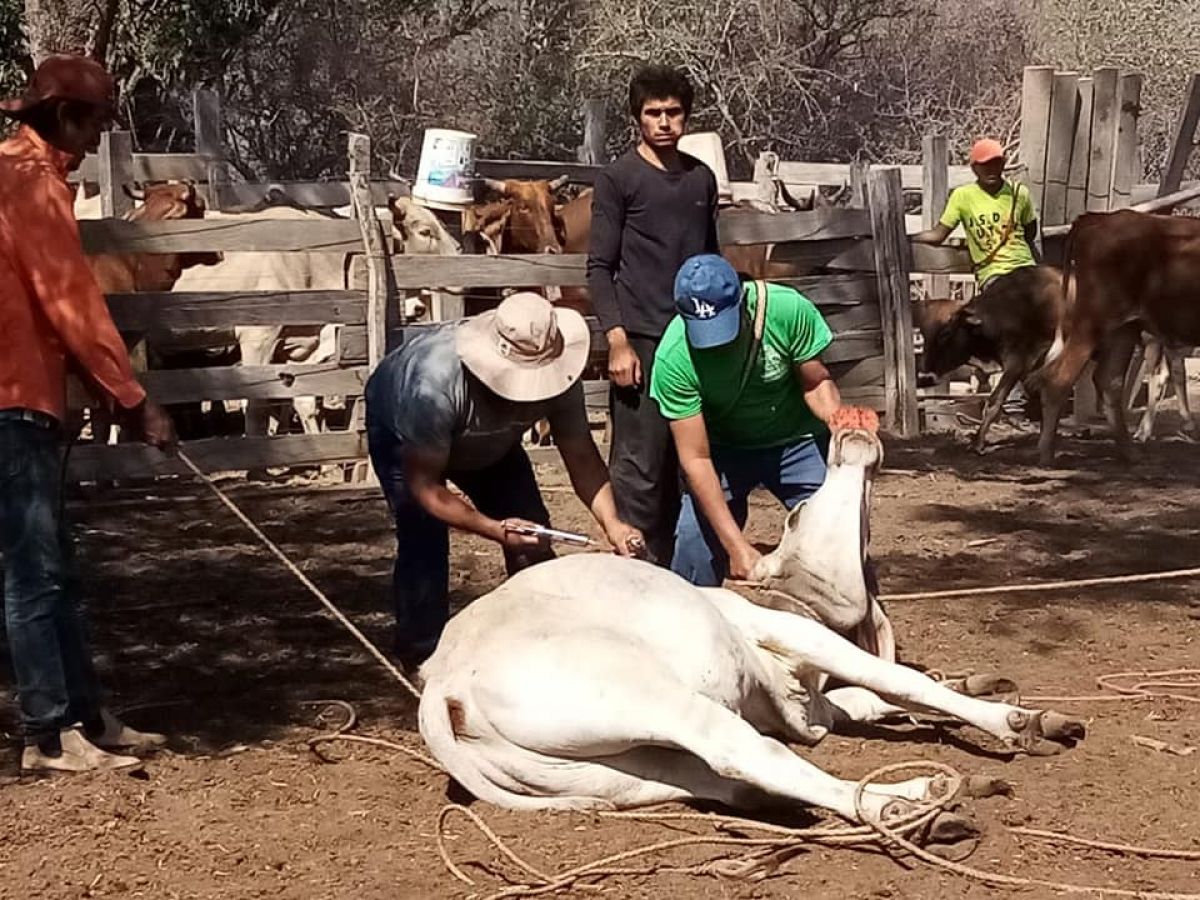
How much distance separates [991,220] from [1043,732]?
7175 millimetres

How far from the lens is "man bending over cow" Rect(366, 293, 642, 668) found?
17.0ft

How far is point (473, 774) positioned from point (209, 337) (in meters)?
6.92

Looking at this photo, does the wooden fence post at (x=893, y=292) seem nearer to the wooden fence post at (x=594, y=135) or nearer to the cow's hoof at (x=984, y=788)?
the wooden fence post at (x=594, y=135)

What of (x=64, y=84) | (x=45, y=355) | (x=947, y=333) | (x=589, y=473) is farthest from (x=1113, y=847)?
(x=947, y=333)

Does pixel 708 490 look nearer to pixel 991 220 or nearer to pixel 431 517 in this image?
pixel 431 517

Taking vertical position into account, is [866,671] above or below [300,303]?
below

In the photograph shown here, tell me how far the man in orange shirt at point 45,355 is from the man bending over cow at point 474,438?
788mm

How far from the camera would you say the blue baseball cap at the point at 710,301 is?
5324 mm

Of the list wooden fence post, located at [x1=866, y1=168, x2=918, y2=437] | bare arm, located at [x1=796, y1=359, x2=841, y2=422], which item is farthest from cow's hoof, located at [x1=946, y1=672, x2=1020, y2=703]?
wooden fence post, located at [x1=866, y1=168, x2=918, y2=437]

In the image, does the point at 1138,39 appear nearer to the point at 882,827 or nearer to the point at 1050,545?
the point at 1050,545

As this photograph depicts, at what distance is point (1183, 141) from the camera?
503 inches

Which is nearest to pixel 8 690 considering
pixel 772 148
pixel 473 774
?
pixel 473 774

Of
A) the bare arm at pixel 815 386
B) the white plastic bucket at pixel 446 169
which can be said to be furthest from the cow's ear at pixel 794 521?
the white plastic bucket at pixel 446 169

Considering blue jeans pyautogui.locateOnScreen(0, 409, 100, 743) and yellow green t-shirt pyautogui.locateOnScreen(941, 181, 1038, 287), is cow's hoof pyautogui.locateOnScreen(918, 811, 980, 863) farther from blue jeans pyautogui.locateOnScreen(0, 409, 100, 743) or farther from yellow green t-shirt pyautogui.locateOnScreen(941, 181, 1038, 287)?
yellow green t-shirt pyautogui.locateOnScreen(941, 181, 1038, 287)
